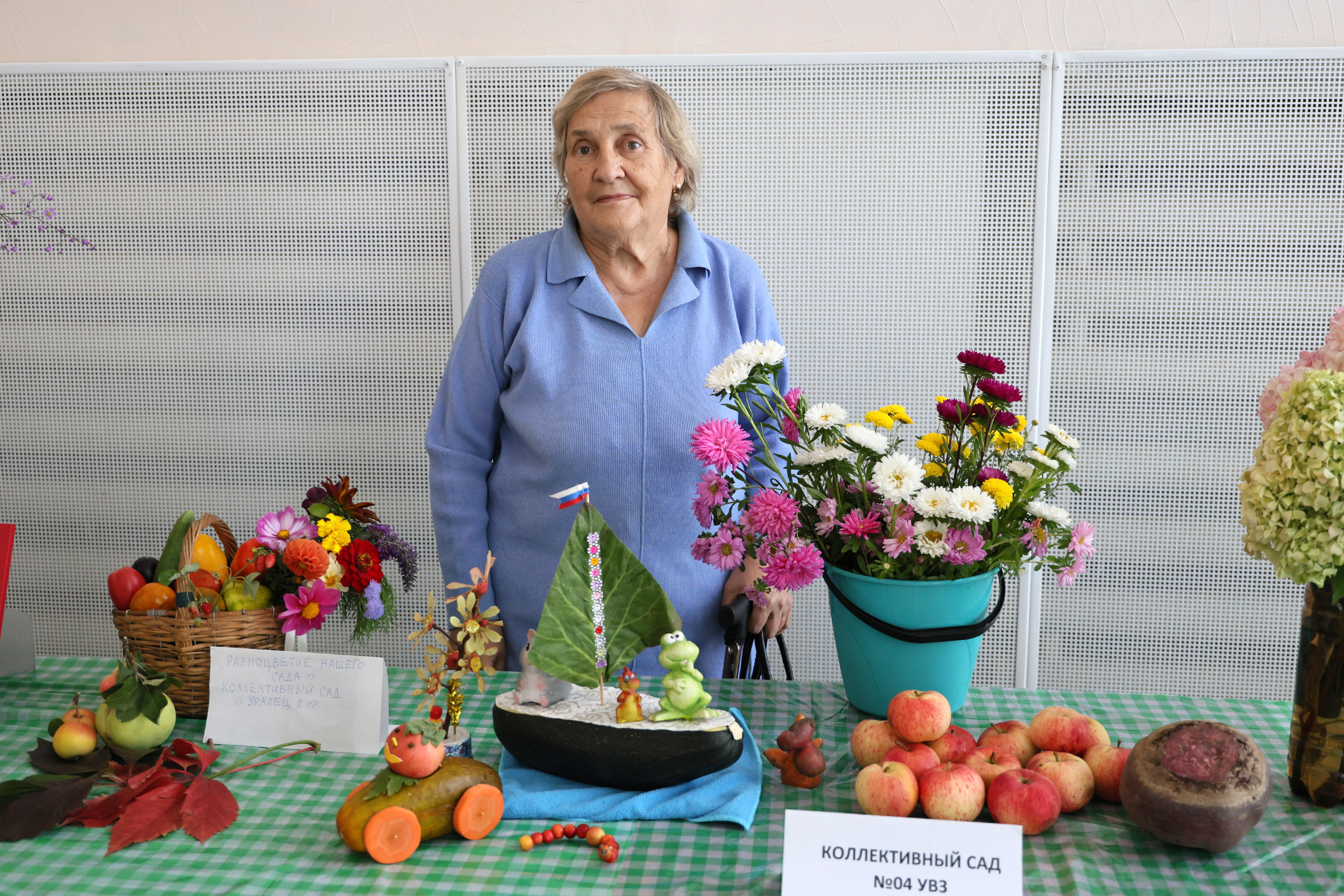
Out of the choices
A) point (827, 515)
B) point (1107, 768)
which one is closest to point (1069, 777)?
point (1107, 768)

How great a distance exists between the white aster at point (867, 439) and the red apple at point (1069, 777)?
379mm

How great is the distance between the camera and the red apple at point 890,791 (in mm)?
917

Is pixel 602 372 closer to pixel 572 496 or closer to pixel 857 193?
pixel 572 496

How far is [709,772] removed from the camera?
3.45 feet

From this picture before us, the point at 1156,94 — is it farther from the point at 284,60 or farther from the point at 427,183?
the point at 284,60

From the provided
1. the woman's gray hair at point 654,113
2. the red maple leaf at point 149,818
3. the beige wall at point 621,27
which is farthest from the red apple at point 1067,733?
the beige wall at point 621,27

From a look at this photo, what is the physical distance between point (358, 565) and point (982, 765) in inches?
32.5

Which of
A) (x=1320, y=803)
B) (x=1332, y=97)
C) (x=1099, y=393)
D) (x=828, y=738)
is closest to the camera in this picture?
(x=1320, y=803)

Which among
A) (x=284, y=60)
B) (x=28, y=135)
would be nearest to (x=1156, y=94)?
(x=284, y=60)

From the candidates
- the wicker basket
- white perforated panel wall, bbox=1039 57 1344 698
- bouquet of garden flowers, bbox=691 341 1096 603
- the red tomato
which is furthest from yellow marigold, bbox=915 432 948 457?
white perforated panel wall, bbox=1039 57 1344 698

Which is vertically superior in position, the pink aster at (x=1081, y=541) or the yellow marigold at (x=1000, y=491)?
the yellow marigold at (x=1000, y=491)

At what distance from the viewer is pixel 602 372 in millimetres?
1562

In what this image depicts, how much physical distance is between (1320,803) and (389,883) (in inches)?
39.3

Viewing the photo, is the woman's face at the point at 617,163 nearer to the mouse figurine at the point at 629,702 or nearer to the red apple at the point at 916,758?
the mouse figurine at the point at 629,702
